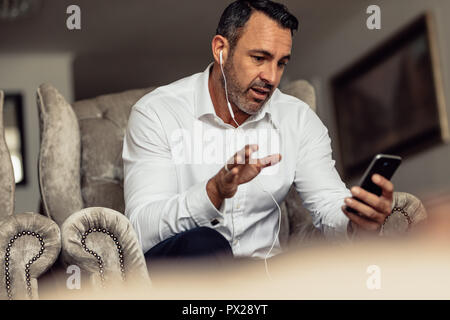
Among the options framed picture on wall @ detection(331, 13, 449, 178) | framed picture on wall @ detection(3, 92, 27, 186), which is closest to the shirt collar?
framed picture on wall @ detection(331, 13, 449, 178)

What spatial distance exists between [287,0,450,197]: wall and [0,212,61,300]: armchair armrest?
142cm

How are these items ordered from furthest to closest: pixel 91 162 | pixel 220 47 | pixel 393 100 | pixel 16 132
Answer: pixel 16 132 → pixel 393 100 → pixel 91 162 → pixel 220 47

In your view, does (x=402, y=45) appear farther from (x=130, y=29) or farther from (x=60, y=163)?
(x=60, y=163)

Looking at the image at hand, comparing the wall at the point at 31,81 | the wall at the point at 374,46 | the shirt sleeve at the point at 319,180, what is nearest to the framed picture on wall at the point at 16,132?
the wall at the point at 31,81

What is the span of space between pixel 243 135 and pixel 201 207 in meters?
0.38

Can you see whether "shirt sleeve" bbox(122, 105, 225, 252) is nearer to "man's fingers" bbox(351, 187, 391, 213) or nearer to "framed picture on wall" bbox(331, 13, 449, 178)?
"man's fingers" bbox(351, 187, 391, 213)

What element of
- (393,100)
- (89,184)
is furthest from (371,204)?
(393,100)

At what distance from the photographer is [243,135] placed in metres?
1.62

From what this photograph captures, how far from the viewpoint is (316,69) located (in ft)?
13.5

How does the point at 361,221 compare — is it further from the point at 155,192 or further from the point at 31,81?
the point at 31,81

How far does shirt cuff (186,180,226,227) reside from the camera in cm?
128

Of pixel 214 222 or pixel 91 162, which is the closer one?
pixel 214 222

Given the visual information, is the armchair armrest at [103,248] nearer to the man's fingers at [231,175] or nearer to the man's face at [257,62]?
the man's fingers at [231,175]

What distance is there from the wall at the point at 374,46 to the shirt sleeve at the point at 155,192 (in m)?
1.00
